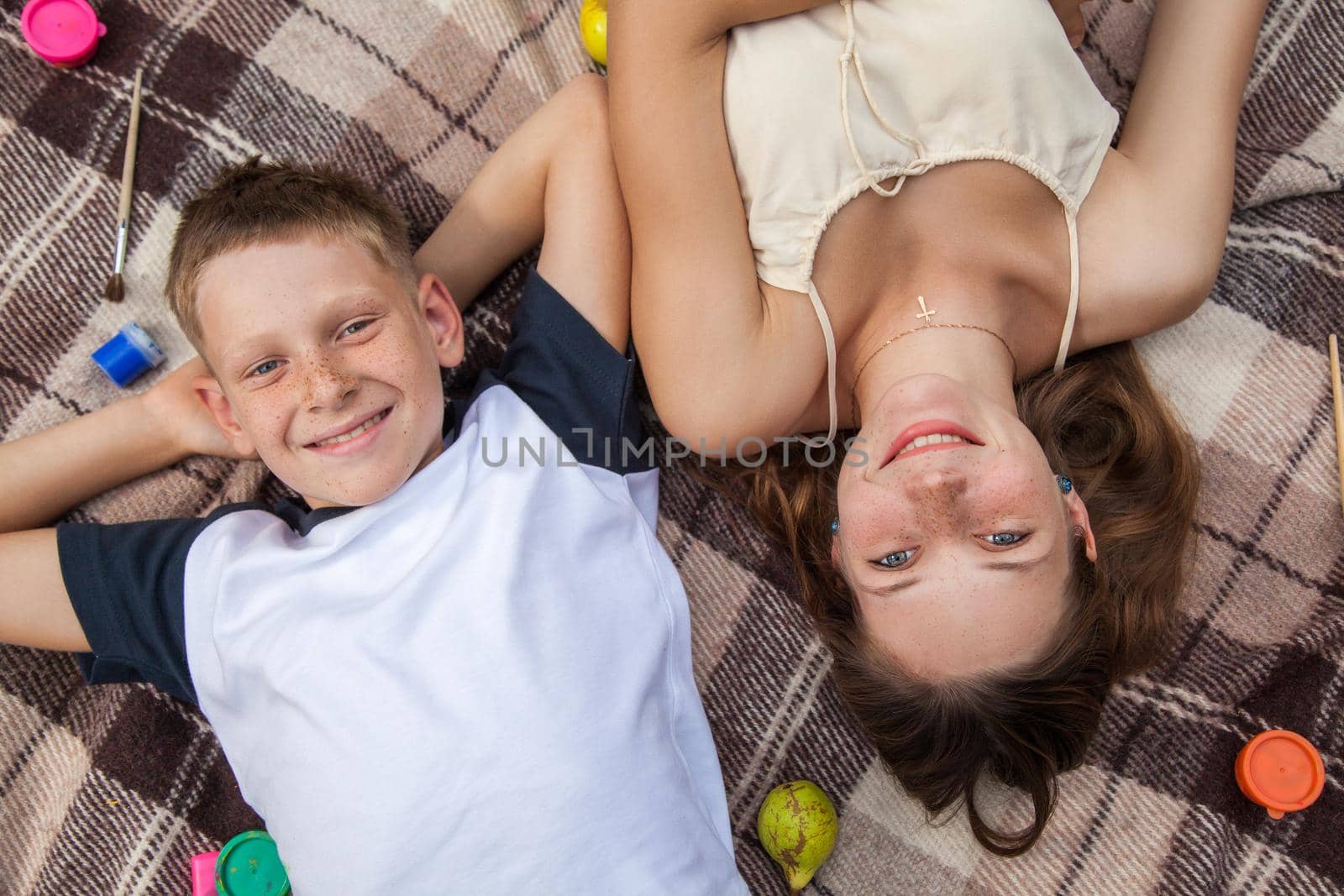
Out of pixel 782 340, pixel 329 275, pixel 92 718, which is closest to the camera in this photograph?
pixel 329 275

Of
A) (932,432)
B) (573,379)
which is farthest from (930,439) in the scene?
(573,379)

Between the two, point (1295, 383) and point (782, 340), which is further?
point (1295, 383)

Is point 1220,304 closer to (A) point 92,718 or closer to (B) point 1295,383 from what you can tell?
(B) point 1295,383

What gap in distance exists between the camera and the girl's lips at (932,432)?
113 centimetres

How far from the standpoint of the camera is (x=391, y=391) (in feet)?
4.05

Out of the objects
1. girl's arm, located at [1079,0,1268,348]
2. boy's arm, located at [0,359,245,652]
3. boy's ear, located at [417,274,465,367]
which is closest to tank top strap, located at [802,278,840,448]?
girl's arm, located at [1079,0,1268,348]

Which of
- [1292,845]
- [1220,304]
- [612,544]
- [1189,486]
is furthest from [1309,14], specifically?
[612,544]

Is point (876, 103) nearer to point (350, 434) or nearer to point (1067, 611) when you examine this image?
point (1067, 611)

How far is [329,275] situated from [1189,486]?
1250mm

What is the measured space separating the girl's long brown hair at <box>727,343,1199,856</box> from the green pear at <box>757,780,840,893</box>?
12 cm

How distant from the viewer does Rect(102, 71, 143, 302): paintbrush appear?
4.85 feet

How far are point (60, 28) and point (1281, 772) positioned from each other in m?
2.12

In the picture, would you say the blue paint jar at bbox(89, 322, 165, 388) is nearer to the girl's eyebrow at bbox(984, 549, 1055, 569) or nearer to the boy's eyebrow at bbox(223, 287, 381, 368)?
the boy's eyebrow at bbox(223, 287, 381, 368)

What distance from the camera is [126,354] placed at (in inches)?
56.9
